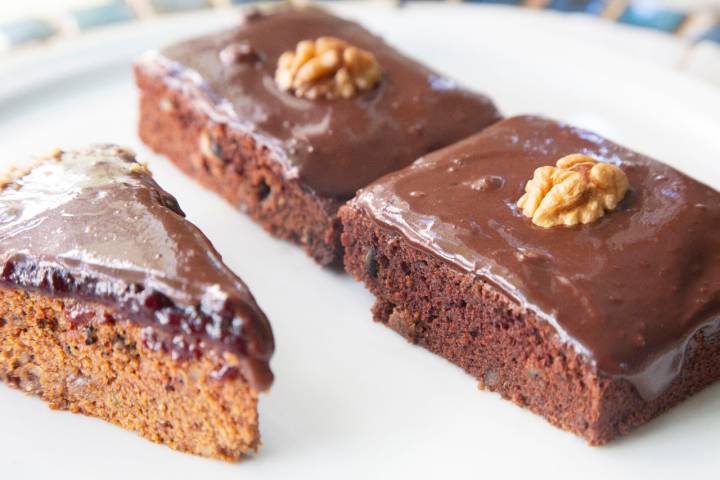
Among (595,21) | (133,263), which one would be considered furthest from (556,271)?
(595,21)

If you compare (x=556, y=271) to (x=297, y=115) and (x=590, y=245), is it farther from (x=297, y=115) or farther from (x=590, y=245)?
(x=297, y=115)

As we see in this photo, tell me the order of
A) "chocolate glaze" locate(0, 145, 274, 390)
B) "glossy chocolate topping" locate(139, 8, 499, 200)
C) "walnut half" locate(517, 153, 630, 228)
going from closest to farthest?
"chocolate glaze" locate(0, 145, 274, 390) → "walnut half" locate(517, 153, 630, 228) → "glossy chocolate topping" locate(139, 8, 499, 200)

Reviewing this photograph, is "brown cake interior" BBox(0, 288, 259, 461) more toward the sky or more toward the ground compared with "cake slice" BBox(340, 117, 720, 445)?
more toward the ground

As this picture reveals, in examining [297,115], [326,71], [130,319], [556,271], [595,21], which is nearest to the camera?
[130,319]

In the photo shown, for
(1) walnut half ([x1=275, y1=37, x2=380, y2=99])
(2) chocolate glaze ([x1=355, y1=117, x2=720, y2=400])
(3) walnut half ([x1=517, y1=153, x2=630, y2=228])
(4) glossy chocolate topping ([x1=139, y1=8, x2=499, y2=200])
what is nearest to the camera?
(2) chocolate glaze ([x1=355, y1=117, x2=720, y2=400])

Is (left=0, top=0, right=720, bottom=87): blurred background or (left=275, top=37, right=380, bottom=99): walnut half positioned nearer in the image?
(left=275, top=37, right=380, bottom=99): walnut half

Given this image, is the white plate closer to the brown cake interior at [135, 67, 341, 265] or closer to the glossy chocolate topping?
the brown cake interior at [135, 67, 341, 265]

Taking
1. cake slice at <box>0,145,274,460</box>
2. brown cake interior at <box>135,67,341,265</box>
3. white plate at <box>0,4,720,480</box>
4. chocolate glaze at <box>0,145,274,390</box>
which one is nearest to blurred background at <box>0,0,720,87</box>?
white plate at <box>0,4,720,480</box>
